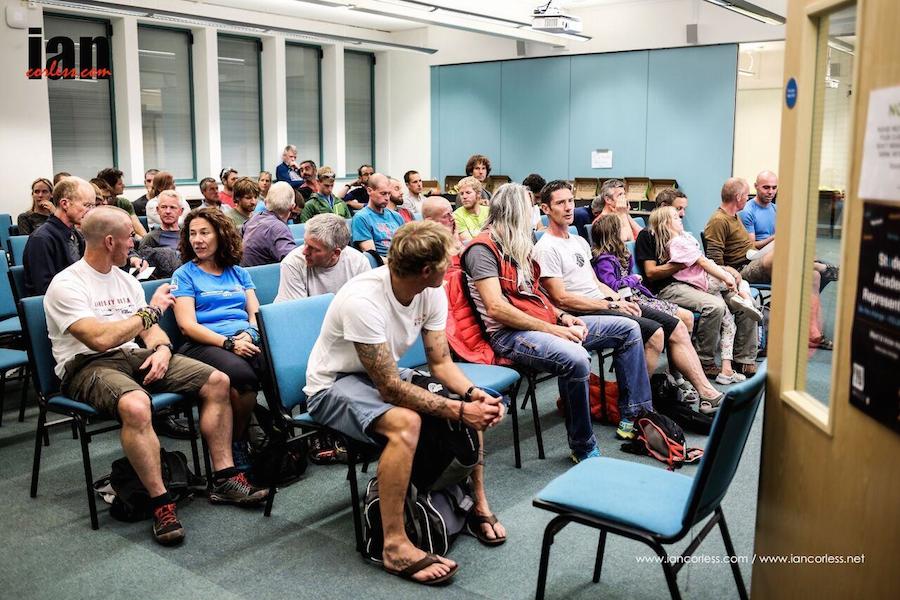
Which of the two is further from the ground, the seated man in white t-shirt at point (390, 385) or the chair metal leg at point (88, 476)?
the seated man in white t-shirt at point (390, 385)

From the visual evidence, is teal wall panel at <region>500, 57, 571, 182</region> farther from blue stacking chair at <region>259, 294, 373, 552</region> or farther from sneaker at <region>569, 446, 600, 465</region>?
blue stacking chair at <region>259, 294, 373, 552</region>

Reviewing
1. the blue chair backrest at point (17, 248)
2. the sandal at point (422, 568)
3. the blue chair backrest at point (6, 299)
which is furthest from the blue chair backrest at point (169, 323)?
the blue chair backrest at point (17, 248)

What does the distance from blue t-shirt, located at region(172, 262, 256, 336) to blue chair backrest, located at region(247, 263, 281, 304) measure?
1.35 feet

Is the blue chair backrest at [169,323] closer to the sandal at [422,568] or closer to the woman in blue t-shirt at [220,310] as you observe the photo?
the woman in blue t-shirt at [220,310]

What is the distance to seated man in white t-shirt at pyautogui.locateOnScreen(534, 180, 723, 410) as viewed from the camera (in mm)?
4078

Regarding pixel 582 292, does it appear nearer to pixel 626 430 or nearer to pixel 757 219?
pixel 626 430

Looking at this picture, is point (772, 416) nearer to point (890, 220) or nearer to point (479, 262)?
point (890, 220)

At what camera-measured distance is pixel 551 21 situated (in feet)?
29.9

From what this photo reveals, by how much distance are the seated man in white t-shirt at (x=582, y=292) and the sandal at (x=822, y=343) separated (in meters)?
2.08

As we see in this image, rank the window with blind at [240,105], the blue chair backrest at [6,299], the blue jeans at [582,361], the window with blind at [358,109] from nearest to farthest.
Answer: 1. the blue jeans at [582,361]
2. the blue chair backrest at [6,299]
3. the window with blind at [240,105]
4. the window with blind at [358,109]

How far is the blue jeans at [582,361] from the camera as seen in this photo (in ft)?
11.6

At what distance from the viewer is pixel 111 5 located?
25.5 ft

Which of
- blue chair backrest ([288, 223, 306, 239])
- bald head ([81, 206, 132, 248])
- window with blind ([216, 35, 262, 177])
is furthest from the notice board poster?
window with blind ([216, 35, 262, 177])

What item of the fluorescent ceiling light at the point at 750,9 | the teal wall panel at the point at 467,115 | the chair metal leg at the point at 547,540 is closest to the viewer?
the chair metal leg at the point at 547,540
